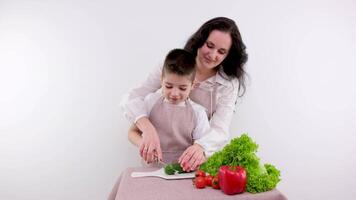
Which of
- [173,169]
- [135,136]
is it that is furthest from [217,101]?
[173,169]

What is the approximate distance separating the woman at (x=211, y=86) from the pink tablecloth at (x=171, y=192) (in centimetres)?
22

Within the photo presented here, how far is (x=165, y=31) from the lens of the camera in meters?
2.68

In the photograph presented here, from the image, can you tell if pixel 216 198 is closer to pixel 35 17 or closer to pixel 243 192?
pixel 243 192

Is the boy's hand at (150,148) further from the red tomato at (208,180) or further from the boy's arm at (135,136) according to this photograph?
the red tomato at (208,180)

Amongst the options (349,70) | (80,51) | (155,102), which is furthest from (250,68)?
(80,51)

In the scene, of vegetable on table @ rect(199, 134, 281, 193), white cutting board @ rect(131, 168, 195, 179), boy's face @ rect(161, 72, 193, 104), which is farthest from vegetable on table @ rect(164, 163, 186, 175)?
boy's face @ rect(161, 72, 193, 104)

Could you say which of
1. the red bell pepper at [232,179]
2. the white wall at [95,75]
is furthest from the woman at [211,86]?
the white wall at [95,75]

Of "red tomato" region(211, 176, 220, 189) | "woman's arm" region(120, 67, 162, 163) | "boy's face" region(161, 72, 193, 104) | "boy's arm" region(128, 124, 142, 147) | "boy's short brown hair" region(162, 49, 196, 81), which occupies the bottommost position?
"red tomato" region(211, 176, 220, 189)

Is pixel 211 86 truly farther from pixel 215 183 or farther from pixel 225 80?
pixel 215 183

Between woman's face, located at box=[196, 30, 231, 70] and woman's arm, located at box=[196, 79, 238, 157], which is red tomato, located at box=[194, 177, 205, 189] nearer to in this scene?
woman's arm, located at box=[196, 79, 238, 157]

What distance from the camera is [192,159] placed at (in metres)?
1.84

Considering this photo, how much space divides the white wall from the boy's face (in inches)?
30.0

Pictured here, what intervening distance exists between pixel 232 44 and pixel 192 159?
693 millimetres

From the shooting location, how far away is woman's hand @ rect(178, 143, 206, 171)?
71.3 inches
